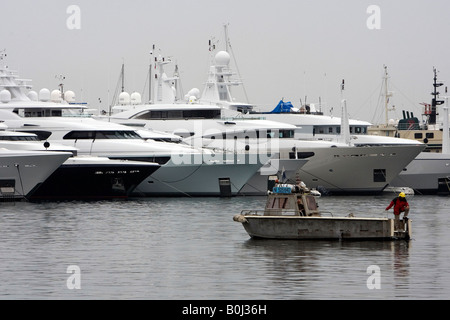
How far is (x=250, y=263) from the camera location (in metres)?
34.9

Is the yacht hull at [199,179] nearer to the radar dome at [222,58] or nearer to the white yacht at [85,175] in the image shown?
the white yacht at [85,175]

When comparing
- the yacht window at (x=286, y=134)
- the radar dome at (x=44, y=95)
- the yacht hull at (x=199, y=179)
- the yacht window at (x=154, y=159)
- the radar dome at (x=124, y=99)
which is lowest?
the yacht hull at (x=199, y=179)

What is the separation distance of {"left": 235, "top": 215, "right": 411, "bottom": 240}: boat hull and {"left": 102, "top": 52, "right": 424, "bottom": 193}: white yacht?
108ft

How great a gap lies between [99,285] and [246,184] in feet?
153

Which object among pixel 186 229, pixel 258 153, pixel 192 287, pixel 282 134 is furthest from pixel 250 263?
pixel 282 134

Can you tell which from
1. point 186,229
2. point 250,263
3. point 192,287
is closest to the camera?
point 192,287

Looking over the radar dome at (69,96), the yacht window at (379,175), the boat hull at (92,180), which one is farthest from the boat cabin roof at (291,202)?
the radar dome at (69,96)

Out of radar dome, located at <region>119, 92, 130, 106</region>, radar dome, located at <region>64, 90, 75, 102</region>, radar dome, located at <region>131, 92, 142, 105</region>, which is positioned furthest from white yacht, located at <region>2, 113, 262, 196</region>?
radar dome, located at <region>119, 92, 130, 106</region>

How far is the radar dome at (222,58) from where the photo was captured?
325 ft

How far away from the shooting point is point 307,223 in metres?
40.0

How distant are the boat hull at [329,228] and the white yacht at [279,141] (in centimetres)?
3296

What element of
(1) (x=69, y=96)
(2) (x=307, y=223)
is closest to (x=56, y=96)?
(1) (x=69, y=96)

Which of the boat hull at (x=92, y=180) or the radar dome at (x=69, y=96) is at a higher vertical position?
the radar dome at (x=69, y=96)
